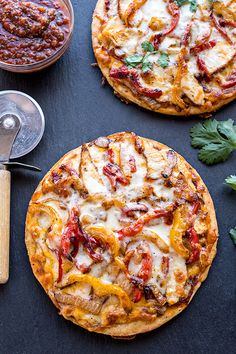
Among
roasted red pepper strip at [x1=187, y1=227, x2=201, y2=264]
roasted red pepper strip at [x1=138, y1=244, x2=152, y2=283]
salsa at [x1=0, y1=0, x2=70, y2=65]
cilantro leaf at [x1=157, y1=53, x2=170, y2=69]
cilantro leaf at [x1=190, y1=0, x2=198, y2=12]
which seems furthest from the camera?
cilantro leaf at [x1=190, y1=0, x2=198, y2=12]

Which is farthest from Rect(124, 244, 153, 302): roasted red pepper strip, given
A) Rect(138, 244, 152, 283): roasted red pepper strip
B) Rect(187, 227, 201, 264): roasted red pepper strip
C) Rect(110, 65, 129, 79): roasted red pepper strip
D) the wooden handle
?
Rect(110, 65, 129, 79): roasted red pepper strip

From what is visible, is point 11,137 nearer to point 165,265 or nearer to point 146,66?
point 146,66

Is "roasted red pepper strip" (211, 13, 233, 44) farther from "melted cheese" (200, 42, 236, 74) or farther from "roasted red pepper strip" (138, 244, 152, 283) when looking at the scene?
"roasted red pepper strip" (138, 244, 152, 283)

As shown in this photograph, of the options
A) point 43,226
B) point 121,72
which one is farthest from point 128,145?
point 43,226

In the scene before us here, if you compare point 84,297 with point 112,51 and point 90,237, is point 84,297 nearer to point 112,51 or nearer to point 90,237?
point 90,237

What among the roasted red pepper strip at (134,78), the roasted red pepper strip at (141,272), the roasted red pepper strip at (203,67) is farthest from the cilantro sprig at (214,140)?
the roasted red pepper strip at (141,272)

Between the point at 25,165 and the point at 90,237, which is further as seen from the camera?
the point at 25,165
